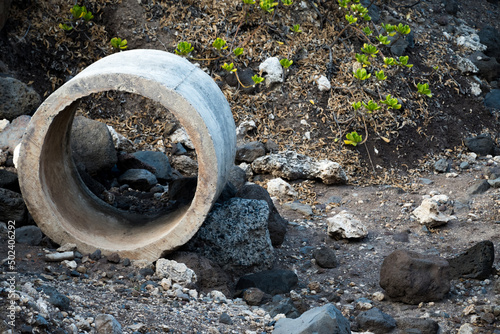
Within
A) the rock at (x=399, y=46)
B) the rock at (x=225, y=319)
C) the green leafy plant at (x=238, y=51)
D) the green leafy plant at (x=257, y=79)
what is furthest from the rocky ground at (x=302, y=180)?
the green leafy plant at (x=238, y=51)

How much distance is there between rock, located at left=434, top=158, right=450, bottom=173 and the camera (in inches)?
244

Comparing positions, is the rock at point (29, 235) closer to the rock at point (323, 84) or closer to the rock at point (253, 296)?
the rock at point (253, 296)

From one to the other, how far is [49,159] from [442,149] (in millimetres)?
4777

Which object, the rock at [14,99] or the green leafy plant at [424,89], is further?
the green leafy plant at [424,89]

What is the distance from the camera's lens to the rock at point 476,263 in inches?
147

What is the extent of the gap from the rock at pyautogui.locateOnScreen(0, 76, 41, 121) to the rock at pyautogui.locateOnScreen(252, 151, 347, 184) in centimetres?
234

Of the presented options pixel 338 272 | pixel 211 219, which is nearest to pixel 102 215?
pixel 211 219

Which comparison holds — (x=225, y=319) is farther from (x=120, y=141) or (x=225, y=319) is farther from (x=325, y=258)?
(x=120, y=141)

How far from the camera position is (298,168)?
5.73 metres

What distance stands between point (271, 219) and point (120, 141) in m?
1.97

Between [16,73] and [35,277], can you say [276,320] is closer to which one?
[35,277]

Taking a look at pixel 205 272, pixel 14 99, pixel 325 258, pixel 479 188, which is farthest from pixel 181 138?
pixel 479 188

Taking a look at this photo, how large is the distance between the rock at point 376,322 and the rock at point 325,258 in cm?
86

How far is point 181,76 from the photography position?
12.0ft
